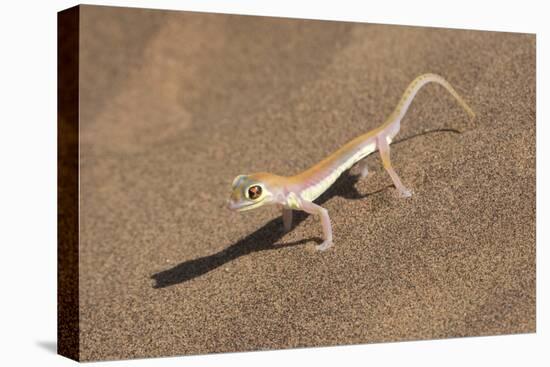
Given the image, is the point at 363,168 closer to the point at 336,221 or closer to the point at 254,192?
the point at 336,221

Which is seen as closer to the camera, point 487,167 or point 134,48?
point 487,167

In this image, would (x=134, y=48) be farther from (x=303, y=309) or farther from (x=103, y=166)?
(x=303, y=309)

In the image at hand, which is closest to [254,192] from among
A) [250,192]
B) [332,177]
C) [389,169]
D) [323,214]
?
[250,192]

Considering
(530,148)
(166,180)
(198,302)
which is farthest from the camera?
(166,180)

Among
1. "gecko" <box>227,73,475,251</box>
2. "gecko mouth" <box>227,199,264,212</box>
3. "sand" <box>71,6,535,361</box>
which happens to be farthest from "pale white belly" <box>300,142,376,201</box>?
"gecko mouth" <box>227,199,264,212</box>

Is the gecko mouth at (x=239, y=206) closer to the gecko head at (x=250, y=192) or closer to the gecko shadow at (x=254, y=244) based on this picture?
the gecko head at (x=250, y=192)

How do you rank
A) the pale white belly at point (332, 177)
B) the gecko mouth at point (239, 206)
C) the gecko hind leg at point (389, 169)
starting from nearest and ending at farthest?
the gecko mouth at point (239, 206) → the pale white belly at point (332, 177) → the gecko hind leg at point (389, 169)

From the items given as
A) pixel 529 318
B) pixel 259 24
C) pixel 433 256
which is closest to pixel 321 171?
pixel 433 256

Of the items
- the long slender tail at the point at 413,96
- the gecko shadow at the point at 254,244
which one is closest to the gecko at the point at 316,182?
the long slender tail at the point at 413,96
